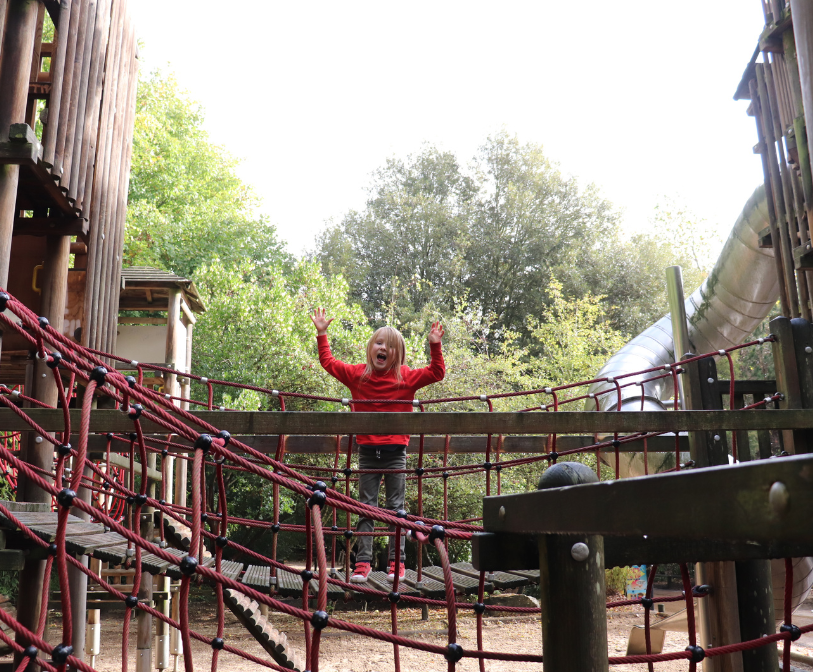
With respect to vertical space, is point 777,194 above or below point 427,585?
above

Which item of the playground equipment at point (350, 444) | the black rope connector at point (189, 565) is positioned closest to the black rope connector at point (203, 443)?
Result: the playground equipment at point (350, 444)

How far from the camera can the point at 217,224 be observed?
16688 mm

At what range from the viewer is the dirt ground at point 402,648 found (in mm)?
9918

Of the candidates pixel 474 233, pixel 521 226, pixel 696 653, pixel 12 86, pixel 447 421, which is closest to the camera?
pixel 696 653

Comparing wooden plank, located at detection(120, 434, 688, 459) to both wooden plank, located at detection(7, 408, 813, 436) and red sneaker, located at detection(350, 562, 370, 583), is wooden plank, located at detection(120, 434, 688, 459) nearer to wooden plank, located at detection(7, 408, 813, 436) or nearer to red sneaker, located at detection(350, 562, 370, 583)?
red sneaker, located at detection(350, 562, 370, 583)

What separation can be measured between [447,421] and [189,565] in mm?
1328

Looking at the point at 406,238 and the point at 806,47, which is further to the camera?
the point at 406,238

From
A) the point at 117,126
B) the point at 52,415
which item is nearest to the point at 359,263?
the point at 117,126

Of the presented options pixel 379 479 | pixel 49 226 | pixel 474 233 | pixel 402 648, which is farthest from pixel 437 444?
pixel 474 233

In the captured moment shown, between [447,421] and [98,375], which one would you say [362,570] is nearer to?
[447,421]

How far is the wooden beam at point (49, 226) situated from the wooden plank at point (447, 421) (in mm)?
1948

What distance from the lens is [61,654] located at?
148cm

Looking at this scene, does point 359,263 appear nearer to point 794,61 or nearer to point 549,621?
point 794,61

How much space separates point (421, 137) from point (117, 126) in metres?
19.5
